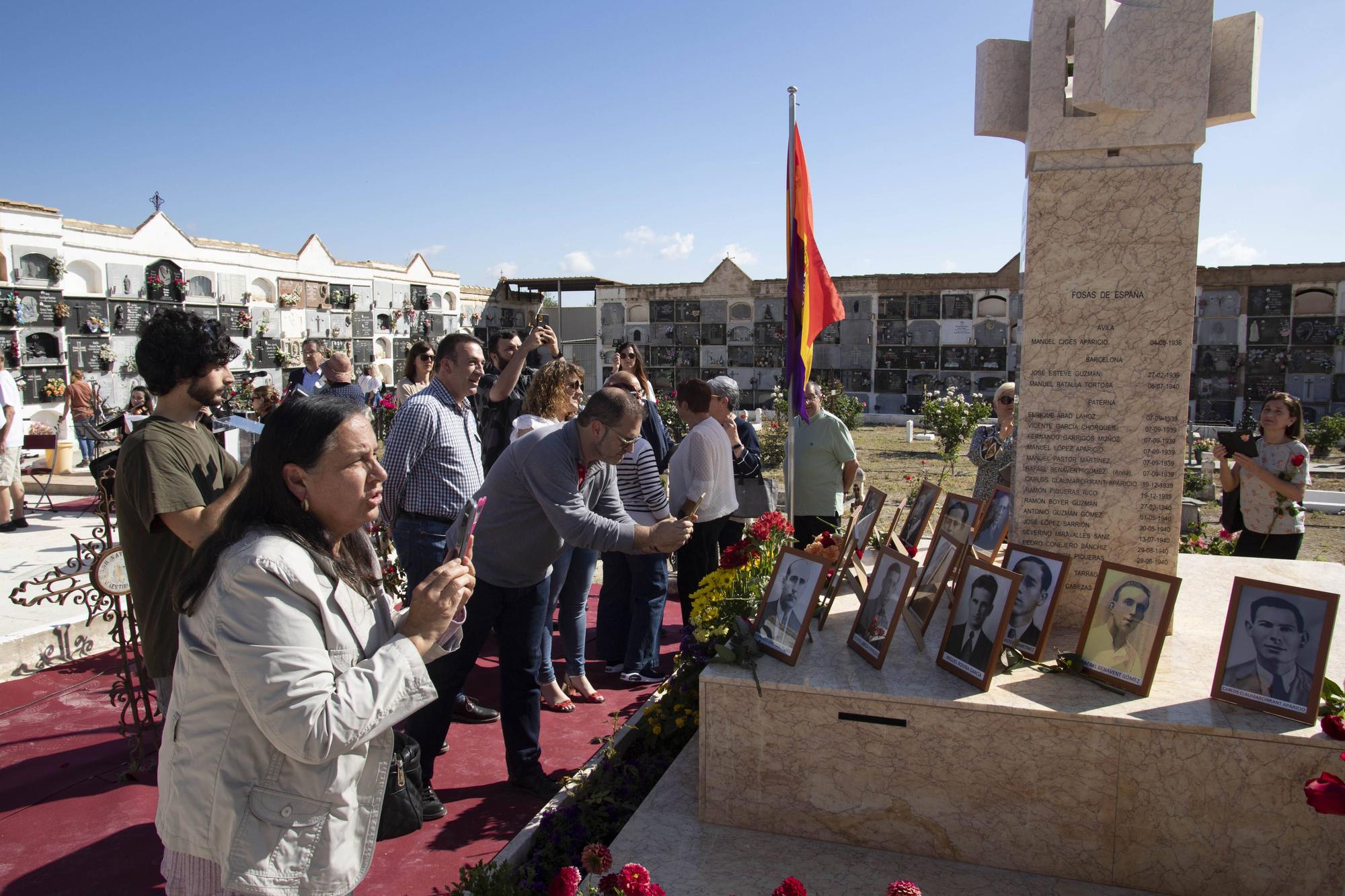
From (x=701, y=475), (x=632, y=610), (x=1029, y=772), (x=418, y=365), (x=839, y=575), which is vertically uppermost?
(x=418, y=365)

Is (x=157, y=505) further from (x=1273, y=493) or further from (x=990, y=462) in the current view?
(x=1273, y=493)

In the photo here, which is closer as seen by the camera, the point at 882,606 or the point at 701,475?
the point at 882,606

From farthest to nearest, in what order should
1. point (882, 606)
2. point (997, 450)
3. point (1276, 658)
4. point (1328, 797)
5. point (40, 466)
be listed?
point (40, 466), point (997, 450), point (882, 606), point (1276, 658), point (1328, 797)

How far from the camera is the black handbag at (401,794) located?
5.82ft

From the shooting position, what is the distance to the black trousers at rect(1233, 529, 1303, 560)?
4.57 meters

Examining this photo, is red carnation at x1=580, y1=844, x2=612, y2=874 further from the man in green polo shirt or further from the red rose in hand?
the man in green polo shirt

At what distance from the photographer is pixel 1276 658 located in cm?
235

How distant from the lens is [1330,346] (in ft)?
54.6

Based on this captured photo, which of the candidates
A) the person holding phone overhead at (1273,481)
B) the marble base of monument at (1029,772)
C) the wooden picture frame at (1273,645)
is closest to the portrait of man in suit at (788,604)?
the marble base of monument at (1029,772)

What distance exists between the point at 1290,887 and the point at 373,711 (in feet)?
8.05

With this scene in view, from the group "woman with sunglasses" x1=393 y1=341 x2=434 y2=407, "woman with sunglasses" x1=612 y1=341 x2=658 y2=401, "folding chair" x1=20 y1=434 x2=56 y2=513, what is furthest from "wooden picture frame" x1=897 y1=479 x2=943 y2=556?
"folding chair" x1=20 y1=434 x2=56 y2=513

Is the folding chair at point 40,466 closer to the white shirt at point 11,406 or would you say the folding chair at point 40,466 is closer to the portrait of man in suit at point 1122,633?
the white shirt at point 11,406

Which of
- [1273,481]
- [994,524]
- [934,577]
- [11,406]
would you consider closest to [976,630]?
[934,577]

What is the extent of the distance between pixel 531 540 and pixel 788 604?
3.09 feet
